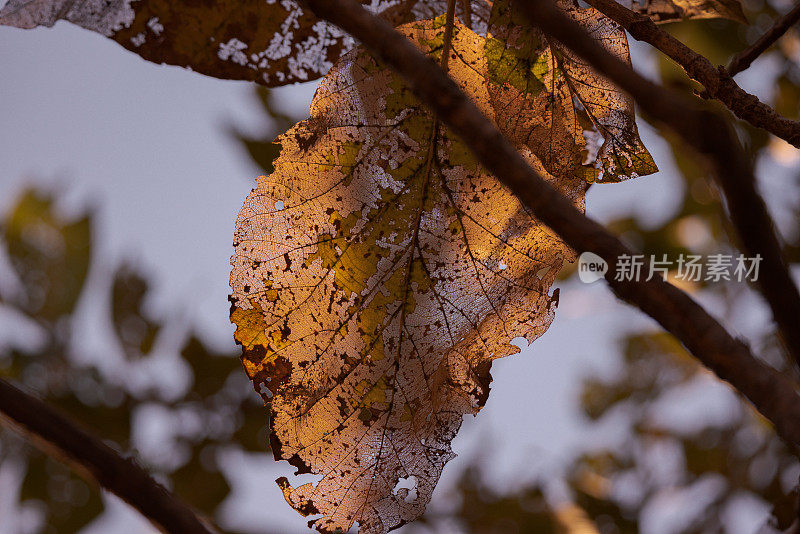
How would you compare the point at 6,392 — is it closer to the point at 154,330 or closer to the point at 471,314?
the point at 471,314

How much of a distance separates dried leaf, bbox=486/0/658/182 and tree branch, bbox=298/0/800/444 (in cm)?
23

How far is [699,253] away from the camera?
52.9 inches

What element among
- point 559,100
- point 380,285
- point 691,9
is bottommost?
point 380,285

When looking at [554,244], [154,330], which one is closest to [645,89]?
[554,244]

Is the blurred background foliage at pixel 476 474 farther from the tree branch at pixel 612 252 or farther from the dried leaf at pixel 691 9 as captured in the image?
the tree branch at pixel 612 252

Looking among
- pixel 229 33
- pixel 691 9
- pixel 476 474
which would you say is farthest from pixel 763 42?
pixel 476 474

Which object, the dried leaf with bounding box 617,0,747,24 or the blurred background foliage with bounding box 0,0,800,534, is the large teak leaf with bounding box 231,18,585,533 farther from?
the blurred background foliage with bounding box 0,0,800,534

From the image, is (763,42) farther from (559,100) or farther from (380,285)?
(380,285)

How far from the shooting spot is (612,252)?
0.84ft

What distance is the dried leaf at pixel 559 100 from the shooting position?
50 centimetres

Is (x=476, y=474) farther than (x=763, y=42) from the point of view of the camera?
Yes

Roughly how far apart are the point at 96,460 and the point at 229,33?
38 centimetres

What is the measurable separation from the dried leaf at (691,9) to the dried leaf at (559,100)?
0.16 metres

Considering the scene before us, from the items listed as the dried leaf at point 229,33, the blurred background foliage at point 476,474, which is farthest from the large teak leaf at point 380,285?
the blurred background foliage at point 476,474
